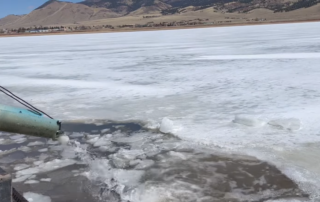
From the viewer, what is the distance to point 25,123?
3.18m

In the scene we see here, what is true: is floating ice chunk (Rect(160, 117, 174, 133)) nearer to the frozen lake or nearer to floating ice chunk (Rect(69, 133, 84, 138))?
the frozen lake

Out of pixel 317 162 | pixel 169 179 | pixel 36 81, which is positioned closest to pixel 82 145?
pixel 169 179

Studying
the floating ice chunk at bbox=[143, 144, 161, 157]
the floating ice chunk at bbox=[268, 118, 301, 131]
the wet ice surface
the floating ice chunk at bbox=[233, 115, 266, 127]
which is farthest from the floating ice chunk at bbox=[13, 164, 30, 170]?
the floating ice chunk at bbox=[268, 118, 301, 131]

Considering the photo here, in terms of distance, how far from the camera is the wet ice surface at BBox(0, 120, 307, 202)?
11.4 feet

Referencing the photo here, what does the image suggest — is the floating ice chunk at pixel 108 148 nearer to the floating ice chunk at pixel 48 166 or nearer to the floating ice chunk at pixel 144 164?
the floating ice chunk at pixel 48 166

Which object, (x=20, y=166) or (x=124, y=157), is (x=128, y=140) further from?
(x=20, y=166)

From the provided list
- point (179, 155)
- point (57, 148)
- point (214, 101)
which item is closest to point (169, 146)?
point (179, 155)

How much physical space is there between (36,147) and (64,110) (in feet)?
6.63

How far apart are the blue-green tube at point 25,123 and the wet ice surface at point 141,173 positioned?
67 cm

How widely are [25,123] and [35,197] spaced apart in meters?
0.79

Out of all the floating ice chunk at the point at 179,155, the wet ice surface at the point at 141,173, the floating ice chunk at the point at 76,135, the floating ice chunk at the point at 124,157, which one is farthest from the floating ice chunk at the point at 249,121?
the floating ice chunk at the point at 76,135

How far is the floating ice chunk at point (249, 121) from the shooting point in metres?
5.41

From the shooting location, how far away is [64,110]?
694 centimetres

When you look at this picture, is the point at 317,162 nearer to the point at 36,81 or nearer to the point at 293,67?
the point at 293,67
